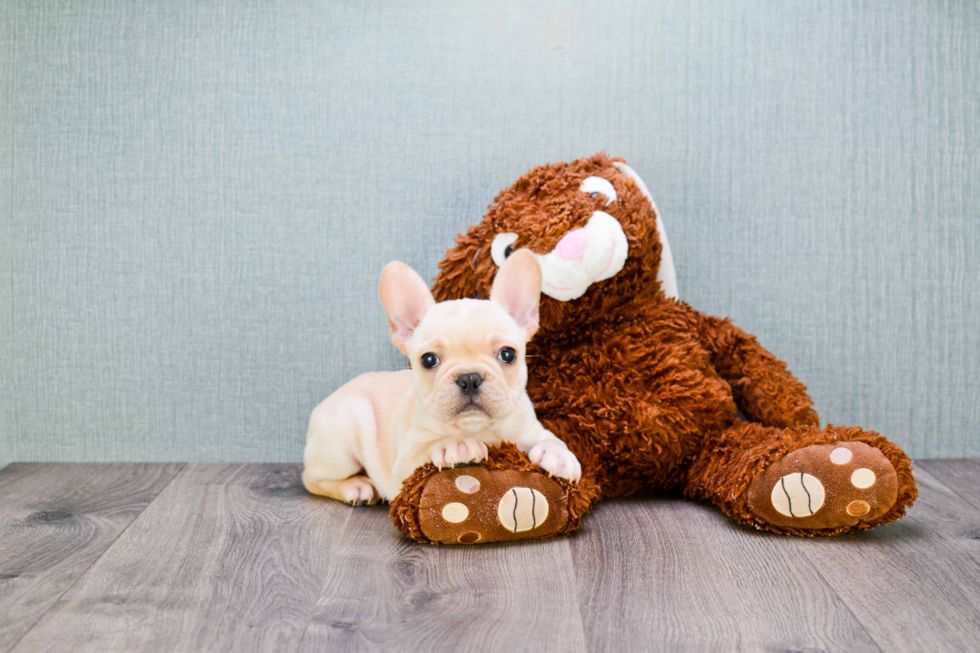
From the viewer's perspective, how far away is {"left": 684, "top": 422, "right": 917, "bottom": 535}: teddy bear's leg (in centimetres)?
123

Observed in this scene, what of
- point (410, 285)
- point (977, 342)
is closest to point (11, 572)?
point (410, 285)

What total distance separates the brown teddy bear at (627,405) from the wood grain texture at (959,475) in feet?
1.11

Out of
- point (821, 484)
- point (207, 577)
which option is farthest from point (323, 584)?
point (821, 484)

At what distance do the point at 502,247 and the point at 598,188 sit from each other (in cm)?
22

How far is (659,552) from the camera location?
1221 millimetres

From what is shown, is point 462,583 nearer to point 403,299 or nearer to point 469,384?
point 469,384

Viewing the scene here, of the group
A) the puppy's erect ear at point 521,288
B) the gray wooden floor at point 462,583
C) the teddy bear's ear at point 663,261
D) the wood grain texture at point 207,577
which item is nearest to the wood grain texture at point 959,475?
the gray wooden floor at point 462,583

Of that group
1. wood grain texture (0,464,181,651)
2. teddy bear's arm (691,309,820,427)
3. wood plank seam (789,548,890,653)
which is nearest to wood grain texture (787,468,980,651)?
wood plank seam (789,548,890,653)

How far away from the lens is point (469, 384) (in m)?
1.18

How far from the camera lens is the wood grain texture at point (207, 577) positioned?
0.96 meters

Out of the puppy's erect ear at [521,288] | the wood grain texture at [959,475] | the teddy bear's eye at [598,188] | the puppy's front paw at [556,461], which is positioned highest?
the teddy bear's eye at [598,188]

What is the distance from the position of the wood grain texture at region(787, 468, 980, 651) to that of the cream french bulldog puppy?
16.6 inches

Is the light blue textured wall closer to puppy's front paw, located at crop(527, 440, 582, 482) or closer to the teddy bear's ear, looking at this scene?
the teddy bear's ear

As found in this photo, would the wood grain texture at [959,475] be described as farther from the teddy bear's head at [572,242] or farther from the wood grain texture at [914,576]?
the teddy bear's head at [572,242]
